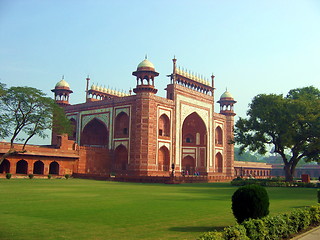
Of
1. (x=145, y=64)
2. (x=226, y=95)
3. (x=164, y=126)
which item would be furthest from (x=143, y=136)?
(x=226, y=95)

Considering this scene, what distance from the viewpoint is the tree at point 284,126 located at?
2927cm

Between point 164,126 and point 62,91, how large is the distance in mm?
16422

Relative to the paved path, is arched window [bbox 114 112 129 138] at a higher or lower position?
higher

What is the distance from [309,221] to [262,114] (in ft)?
77.6

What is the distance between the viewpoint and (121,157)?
41.9 m

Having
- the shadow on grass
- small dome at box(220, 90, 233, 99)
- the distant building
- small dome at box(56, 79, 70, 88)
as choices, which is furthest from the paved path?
small dome at box(220, 90, 233, 99)

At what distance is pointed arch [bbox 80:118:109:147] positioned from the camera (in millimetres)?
46500

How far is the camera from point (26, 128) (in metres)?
31.6

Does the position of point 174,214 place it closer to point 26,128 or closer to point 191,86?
point 26,128

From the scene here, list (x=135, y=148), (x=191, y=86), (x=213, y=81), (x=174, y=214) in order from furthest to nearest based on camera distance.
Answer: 1. (x=213, y=81)
2. (x=191, y=86)
3. (x=135, y=148)
4. (x=174, y=214)

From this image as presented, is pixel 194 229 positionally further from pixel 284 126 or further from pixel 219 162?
pixel 219 162

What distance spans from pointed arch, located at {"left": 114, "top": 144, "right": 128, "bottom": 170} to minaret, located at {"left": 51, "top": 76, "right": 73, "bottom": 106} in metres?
12.4

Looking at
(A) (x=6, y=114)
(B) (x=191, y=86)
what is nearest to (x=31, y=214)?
(A) (x=6, y=114)

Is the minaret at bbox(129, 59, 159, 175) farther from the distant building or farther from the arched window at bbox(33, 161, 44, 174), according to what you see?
the arched window at bbox(33, 161, 44, 174)
